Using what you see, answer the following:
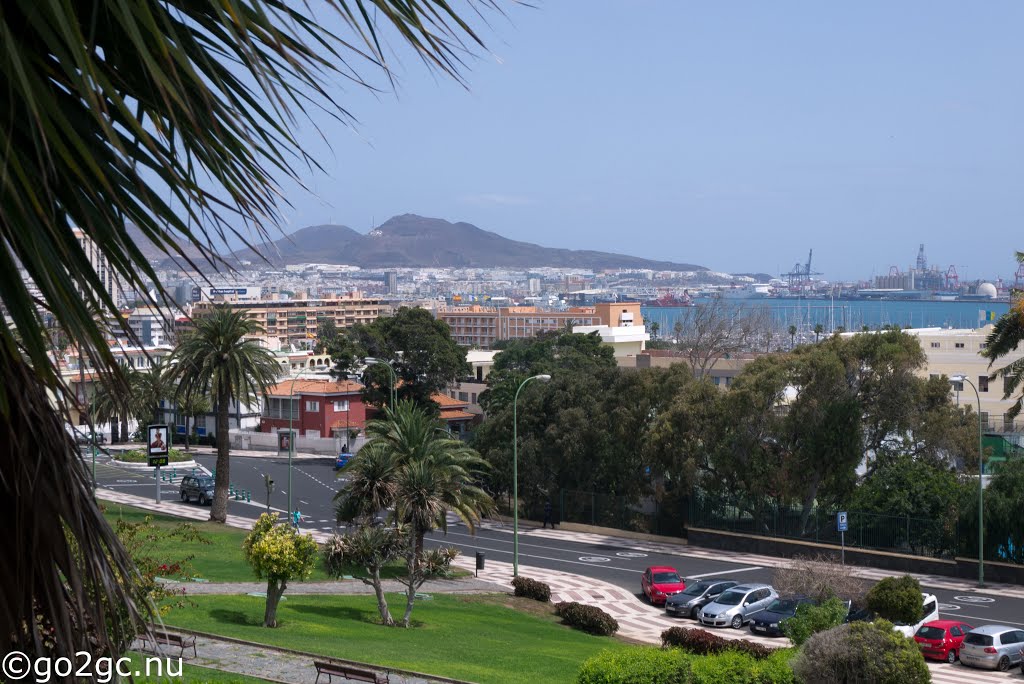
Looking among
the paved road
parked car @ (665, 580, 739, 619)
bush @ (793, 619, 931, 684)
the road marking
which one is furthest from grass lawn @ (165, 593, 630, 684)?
the road marking

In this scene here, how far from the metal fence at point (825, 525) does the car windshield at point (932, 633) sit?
1317 cm

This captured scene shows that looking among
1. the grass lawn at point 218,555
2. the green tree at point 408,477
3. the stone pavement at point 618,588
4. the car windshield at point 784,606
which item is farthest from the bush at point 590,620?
the grass lawn at point 218,555

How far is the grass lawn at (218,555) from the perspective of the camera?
1216 inches

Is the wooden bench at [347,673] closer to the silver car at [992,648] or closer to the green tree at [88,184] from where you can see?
the green tree at [88,184]

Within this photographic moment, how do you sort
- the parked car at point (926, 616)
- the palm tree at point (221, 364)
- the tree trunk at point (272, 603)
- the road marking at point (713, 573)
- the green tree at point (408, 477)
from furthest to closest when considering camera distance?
1. the palm tree at point (221, 364)
2. the road marking at point (713, 573)
3. the green tree at point (408, 477)
4. the parked car at point (926, 616)
5. the tree trunk at point (272, 603)

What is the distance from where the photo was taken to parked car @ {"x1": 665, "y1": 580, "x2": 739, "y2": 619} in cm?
3244

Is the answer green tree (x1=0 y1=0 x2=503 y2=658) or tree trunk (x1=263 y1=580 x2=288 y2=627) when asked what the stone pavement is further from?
green tree (x1=0 y1=0 x2=503 y2=658)

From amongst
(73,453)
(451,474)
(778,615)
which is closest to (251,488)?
(451,474)

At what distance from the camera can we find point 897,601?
93.9ft

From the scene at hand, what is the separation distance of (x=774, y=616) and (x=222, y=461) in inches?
830

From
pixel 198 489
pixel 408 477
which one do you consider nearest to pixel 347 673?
pixel 408 477

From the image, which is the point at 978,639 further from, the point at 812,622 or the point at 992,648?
the point at 812,622

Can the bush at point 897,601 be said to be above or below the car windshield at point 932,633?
above

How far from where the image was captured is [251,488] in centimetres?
5697
